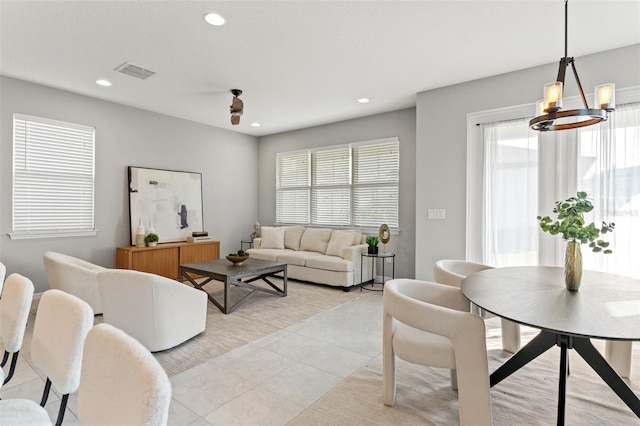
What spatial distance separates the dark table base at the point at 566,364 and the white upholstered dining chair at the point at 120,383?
177 centimetres

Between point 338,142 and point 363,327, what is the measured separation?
3.67 metres

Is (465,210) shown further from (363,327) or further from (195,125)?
(195,125)

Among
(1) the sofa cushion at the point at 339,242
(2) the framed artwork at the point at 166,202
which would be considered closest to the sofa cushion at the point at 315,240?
(1) the sofa cushion at the point at 339,242

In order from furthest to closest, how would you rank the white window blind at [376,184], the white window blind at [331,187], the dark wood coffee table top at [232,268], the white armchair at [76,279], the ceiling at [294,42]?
the white window blind at [331,187] < the white window blind at [376,184] < the dark wood coffee table top at [232,268] < the white armchair at [76,279] < the ceiling at [294,42]

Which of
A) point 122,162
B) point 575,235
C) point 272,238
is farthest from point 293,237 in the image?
point 575,235

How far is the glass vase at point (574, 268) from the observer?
1951 mm

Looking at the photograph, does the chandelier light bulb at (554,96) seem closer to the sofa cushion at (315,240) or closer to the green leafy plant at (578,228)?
the green leafy plant at (578,228)

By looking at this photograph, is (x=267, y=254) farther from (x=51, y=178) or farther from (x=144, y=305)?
(x=51, y=178)

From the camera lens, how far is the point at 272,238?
20.5 ft

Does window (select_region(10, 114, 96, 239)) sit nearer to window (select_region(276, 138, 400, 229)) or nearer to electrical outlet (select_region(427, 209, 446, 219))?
window (select_region(276, 138, 400, 229))

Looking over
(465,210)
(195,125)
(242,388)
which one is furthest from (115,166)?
(465,210)

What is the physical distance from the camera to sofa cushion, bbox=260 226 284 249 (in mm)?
6219

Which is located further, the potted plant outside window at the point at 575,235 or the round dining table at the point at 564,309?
the potted plant outside window at the point at 575,235

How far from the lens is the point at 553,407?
2.09 m
